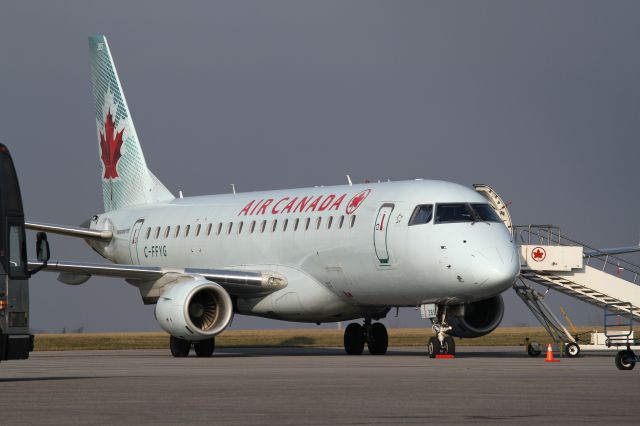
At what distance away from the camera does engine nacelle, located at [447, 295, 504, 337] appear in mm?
34000

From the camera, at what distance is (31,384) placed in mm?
21031

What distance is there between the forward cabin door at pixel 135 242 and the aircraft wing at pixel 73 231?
131 cm

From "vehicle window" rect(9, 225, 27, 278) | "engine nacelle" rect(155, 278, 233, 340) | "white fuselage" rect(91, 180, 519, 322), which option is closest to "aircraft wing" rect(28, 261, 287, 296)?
"white fuselage" rect(91, 180, 519, 322)

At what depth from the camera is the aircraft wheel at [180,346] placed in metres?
35.9

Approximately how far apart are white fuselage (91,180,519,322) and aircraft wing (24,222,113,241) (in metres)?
2.16

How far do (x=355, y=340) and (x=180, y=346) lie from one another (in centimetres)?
487

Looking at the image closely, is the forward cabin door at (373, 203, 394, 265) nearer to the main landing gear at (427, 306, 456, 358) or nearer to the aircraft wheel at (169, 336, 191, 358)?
the main landing gear at (427, 306, 456, 358)

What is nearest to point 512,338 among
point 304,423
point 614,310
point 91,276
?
point 614,310

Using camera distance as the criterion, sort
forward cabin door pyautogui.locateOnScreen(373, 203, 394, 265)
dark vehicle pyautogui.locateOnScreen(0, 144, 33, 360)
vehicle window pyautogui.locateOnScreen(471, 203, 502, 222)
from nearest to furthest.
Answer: dark vehicle pyautogui.locateOnScreen(0, 144, 33, 360), vehicle window pyautogui.locateOnScreen(471, 203, 502, 222), forward cabin door pyautogui.locateOnScreen(373, 203, 394, 265)

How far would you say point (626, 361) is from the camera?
2498cm

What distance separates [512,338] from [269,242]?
25.0 m

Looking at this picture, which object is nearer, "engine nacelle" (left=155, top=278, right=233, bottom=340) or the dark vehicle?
the dark vehicle

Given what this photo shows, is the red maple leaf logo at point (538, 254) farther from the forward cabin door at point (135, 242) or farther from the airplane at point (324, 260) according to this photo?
the forward cabin door at point (135, 242)

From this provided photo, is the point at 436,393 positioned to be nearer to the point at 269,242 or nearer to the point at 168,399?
the point at 168,399
